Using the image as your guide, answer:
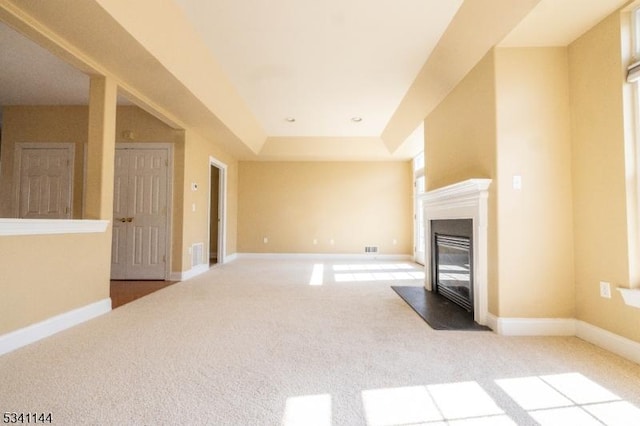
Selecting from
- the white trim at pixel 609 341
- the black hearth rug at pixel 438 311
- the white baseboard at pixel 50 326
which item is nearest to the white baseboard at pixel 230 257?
the white baseboard at pixel 50 326

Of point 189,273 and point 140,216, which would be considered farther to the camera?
point 189,273

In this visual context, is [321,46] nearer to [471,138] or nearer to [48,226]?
[471,138]

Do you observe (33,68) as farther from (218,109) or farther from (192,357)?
(192,357)

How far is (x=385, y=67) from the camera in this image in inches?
149

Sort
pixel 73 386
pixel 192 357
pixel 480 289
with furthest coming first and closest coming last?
pixel 480 289 → pixel 192 357 → pixel 73 386

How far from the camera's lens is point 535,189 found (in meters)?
2.58

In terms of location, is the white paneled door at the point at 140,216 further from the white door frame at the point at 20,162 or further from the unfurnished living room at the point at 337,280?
the white door frame at the point at 20,162

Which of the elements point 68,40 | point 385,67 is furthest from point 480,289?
point 68,40

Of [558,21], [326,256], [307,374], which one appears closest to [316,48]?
[558,21]

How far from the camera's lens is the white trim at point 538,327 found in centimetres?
253

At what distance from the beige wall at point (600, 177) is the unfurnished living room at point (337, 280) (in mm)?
15

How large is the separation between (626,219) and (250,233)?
7.01 meters

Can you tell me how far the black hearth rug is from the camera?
272 centimetres

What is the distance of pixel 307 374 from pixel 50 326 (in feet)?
7.30
